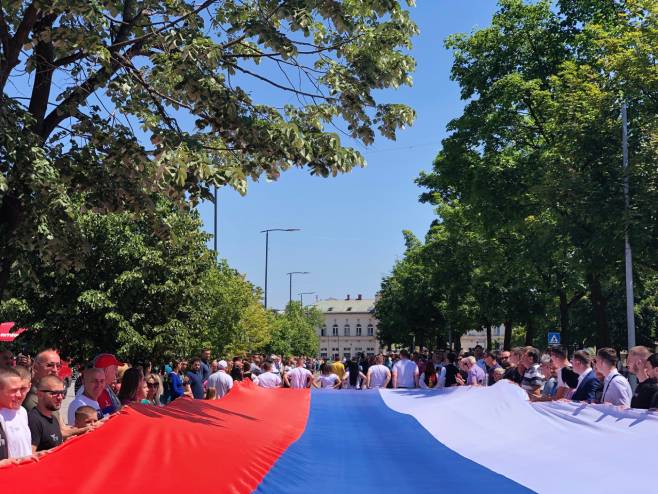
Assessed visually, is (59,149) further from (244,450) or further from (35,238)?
(244,450)

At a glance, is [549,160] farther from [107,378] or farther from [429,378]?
[107,378]

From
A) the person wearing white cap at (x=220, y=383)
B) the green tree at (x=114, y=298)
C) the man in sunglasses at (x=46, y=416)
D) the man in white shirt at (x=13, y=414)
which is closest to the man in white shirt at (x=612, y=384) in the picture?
the man in sunglasses at (x=46, y=416)

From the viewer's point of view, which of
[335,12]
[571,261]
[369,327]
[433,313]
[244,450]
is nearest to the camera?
[244,450]

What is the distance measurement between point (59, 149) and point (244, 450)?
6.18 metres

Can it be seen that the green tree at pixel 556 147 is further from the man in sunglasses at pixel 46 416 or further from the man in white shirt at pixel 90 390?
the man in sunglasses at pixel 46 416

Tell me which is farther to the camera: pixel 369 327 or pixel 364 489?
pixel 369 327

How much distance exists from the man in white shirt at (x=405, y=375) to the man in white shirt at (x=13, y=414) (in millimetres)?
14573

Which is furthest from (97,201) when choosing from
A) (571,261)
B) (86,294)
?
(571,261)

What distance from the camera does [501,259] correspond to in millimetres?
32781

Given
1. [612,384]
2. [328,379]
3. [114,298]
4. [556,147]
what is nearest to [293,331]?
[114,298]

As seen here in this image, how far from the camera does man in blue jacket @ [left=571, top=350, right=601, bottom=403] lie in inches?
382

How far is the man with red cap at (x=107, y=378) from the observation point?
8.09 m

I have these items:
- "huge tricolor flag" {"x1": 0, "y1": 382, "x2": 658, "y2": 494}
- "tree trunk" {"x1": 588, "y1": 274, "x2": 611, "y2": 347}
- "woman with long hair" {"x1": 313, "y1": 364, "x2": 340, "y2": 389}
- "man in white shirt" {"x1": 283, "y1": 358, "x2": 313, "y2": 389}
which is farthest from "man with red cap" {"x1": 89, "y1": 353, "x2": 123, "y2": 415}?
"tree trunk" {"x1": 588, "y1": 274, "x2": 611, "y2": 347}

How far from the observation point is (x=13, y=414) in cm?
563
